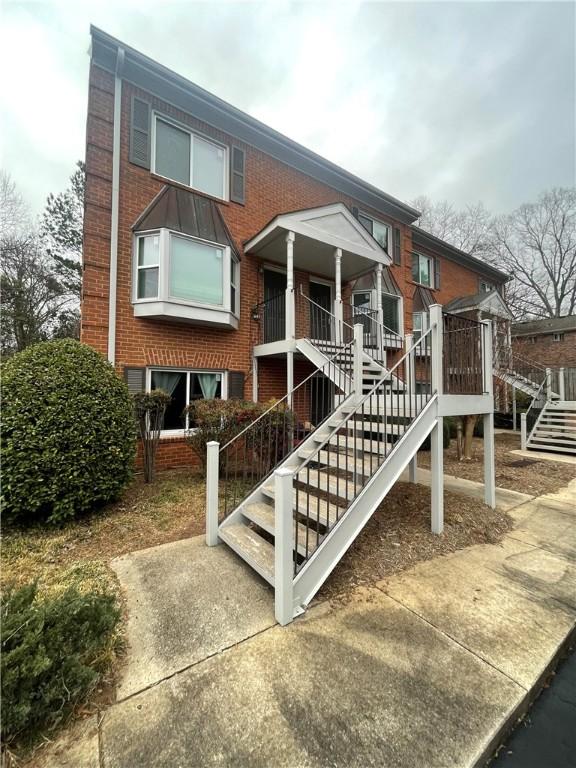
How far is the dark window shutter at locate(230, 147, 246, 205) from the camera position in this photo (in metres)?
8.42

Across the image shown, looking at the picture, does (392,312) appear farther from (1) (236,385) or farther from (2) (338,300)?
(1) (236,385)

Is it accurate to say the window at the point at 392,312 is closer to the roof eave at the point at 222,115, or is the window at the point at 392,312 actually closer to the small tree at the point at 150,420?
the roof eave at the point at 222,115

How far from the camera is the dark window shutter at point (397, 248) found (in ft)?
39.7

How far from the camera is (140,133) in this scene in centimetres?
722

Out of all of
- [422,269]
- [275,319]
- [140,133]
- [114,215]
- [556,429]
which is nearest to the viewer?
[114,215]

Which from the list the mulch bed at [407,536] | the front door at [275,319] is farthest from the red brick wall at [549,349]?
the mulch bed at [407,536]

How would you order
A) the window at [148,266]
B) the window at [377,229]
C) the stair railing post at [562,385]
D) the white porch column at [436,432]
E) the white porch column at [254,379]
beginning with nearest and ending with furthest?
the white porch column at [436,432] → the window at [148,266] → the white porch column at [254,379] → the window at [377,229] → the stair railing post at [562,385]

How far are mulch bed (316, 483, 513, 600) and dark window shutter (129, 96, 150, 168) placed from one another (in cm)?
873

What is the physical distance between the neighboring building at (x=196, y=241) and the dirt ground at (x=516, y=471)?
410 centimetres

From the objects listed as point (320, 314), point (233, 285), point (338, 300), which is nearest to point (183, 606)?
point (338, 300)

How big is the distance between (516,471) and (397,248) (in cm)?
871

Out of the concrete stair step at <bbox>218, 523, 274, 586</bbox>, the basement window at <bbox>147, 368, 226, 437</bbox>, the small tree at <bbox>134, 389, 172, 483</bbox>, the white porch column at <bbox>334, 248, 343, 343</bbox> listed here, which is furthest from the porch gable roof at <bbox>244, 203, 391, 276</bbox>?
the concrete stair step at <bbox>218, 523, 274, 586</bbox>

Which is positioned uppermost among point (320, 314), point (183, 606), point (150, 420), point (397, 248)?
point (397, 248)

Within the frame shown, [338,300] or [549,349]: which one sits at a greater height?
[549,349]
